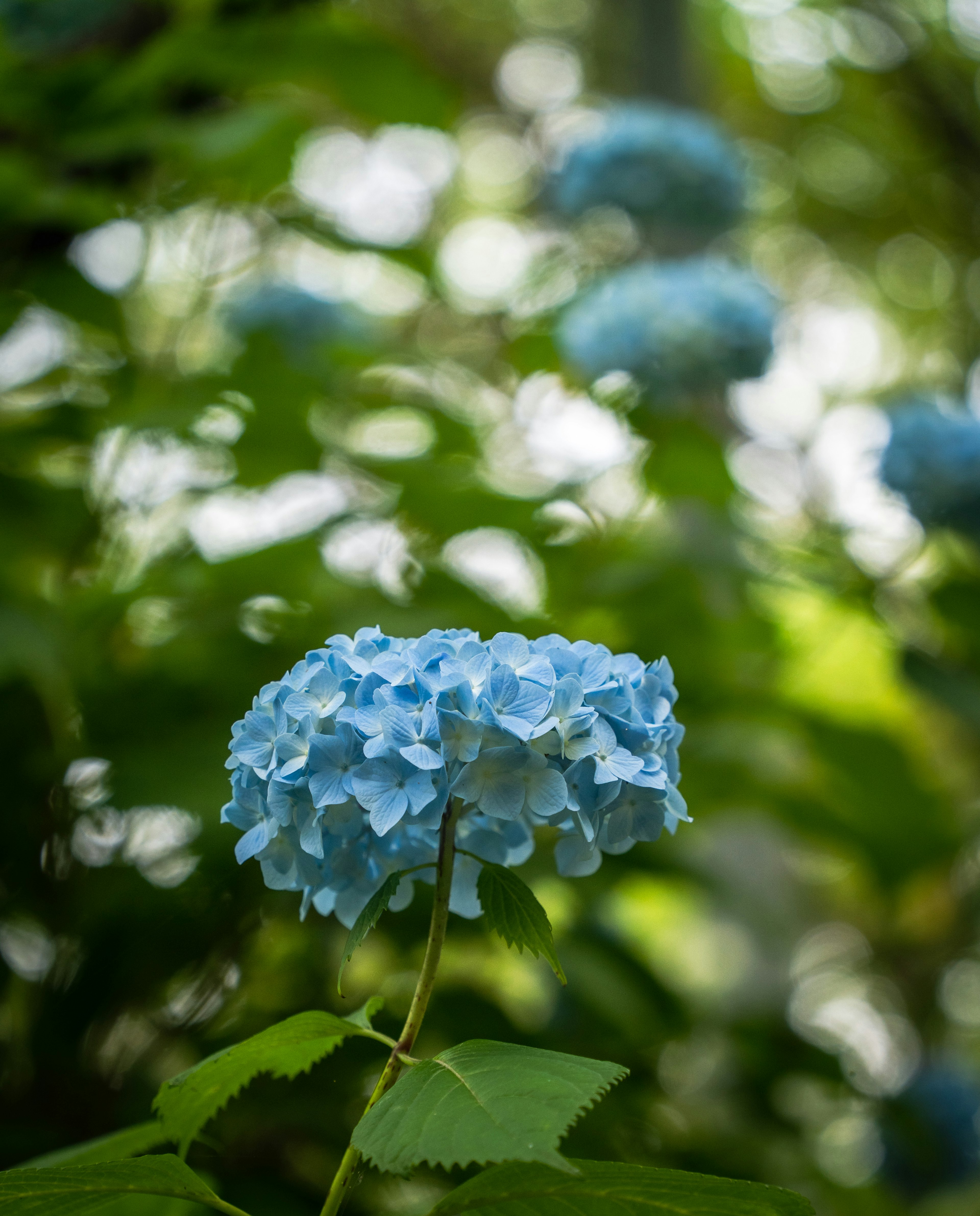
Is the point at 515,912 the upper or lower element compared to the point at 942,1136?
upper

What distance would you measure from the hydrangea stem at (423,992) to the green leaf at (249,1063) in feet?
0.06

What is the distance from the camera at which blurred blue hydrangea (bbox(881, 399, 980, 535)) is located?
2.11 meters

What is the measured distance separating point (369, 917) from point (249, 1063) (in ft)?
0.53

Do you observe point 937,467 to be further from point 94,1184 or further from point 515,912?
point 94,1184

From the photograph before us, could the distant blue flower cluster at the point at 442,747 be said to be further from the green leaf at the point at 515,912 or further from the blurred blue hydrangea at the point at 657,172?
the blurred blue hydrangea at the point at 657,172

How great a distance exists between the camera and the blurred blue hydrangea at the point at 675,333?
6.30ft

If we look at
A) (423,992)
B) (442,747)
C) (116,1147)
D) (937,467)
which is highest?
(442,747)

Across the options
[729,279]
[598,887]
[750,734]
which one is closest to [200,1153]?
[598,887]

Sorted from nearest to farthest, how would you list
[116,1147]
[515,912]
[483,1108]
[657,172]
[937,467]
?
[483,1108]
[515,912]
[116,1147]
[937,467]
[657,172]

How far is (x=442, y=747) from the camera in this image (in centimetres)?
66

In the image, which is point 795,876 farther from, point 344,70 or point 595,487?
point 344,70

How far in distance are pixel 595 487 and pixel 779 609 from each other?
0.92 m

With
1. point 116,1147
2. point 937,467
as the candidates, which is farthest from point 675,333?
point 116,1147

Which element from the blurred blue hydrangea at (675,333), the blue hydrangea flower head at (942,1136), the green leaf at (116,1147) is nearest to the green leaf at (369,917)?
the green leaf at (116,1147)
